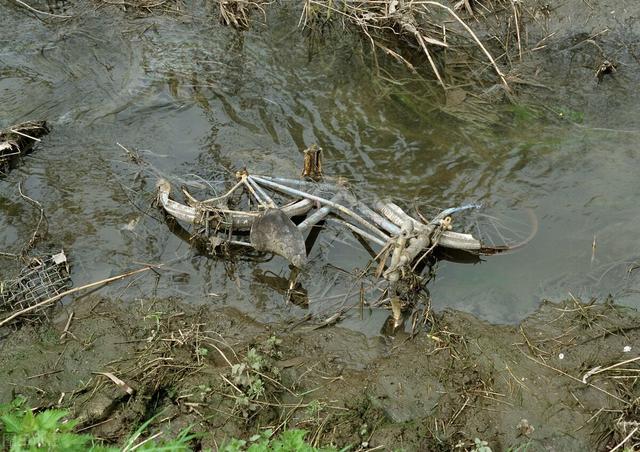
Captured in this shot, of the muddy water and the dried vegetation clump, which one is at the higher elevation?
the dried vegetation clump

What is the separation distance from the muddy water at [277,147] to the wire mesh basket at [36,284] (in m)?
0.17

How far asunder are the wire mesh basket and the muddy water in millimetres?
172

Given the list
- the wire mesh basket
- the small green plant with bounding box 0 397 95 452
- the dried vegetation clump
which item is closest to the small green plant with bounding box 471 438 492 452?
the small green plant with bounding box 0 397 95 452

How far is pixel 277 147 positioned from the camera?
6.00 metres

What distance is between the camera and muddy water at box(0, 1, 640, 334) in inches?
189

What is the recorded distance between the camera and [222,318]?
14.6 ft

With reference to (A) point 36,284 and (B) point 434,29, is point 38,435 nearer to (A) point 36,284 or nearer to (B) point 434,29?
(A) point 36,284

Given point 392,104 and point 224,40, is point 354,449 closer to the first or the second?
point 392,104

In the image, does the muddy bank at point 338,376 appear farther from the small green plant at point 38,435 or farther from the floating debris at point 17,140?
the floating debris at point 17,140

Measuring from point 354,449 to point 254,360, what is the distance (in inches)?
33.3

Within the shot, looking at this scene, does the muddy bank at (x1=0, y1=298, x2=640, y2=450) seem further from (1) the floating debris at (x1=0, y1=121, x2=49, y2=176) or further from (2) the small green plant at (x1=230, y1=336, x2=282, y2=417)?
(1) the floating debris at (x1=0, y1=121, x2=49, y2=176)

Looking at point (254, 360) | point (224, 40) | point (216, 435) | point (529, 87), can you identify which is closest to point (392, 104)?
point (529, 87)

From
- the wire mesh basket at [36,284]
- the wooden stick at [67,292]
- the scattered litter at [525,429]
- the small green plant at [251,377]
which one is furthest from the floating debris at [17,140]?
the scattered litter at [525,429]

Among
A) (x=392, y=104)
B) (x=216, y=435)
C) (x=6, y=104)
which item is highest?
(x=392, y=104)
